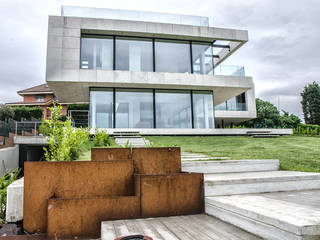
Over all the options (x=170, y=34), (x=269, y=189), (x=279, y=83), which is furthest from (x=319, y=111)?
(x=269, y=189)

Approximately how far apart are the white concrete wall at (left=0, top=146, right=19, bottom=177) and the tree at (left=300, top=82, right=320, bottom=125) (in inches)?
1939

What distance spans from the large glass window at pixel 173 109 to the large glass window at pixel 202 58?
196 cm

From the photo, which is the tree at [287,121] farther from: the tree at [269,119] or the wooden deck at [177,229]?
the wooden deck at [177,229]

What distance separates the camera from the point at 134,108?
15281 millimetres

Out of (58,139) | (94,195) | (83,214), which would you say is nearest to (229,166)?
(94,195)

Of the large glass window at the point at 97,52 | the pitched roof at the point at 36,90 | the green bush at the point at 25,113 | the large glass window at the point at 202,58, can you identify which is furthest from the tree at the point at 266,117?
the pitched roof at the point at 36,90

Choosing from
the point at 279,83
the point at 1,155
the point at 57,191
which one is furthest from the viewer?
the point at 279,83

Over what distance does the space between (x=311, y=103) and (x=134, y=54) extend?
142 ft

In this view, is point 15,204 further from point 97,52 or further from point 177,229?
point 97,52

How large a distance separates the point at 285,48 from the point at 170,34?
1905cm

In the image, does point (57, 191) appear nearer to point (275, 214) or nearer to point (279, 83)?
point (275, 214)

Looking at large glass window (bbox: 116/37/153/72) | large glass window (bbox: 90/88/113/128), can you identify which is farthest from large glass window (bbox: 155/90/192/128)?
large glass window (bbox: 90/88/113/128)

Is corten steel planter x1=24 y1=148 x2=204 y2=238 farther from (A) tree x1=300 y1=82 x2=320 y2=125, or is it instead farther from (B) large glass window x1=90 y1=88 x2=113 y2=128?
(A) tree x1=300 y1=82 x2=320 y2=125

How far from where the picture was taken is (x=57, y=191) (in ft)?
8.49
